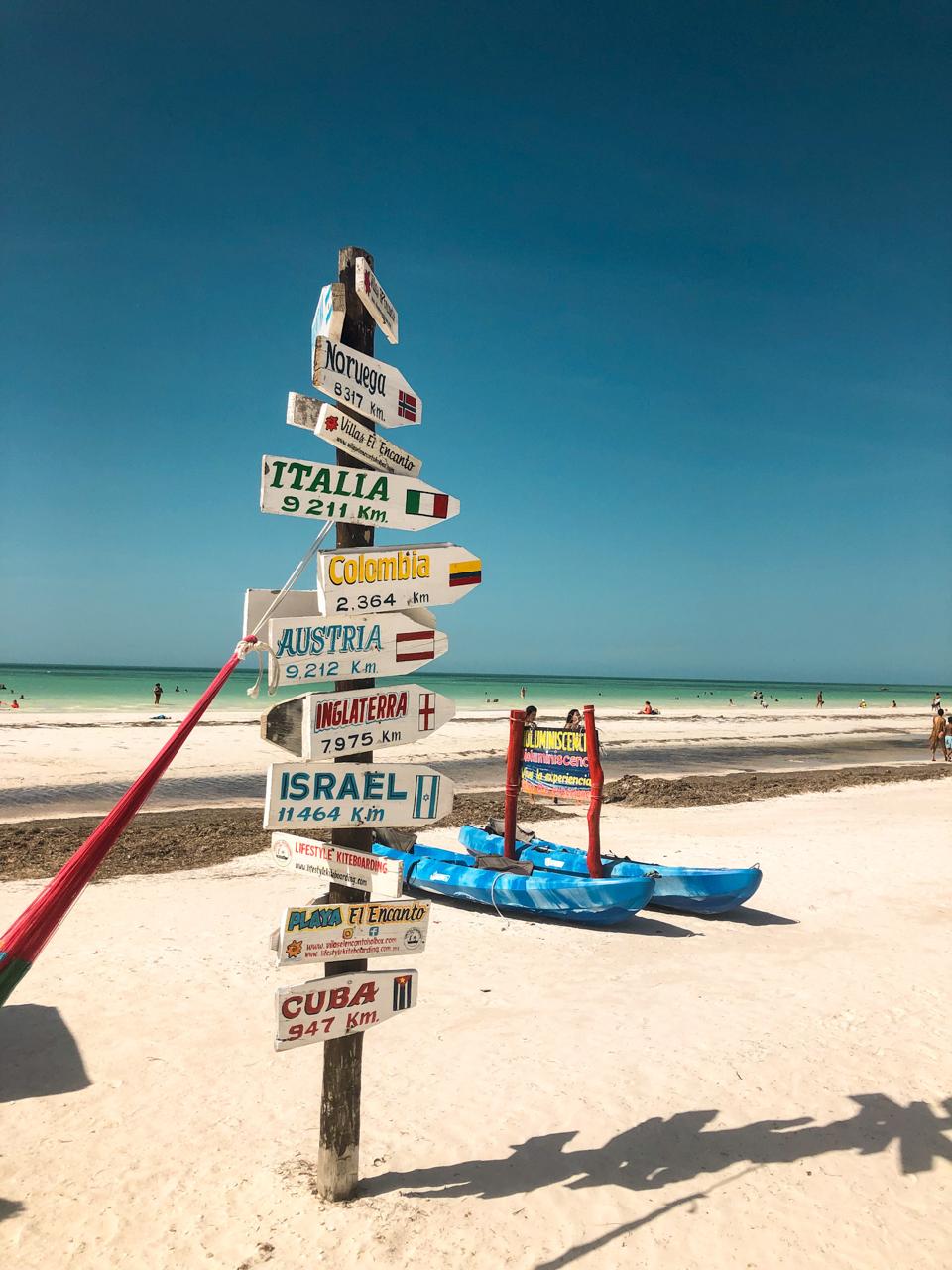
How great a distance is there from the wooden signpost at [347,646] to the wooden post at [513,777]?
6.24 metres

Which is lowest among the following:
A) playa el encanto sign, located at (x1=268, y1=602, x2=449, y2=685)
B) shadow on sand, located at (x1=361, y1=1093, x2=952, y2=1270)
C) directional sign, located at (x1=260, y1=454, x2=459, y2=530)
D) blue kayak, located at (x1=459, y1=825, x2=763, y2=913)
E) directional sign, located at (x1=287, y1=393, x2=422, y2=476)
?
shadow on sand, located at (x1=361, y1=1093, x2=952, y2=1270)

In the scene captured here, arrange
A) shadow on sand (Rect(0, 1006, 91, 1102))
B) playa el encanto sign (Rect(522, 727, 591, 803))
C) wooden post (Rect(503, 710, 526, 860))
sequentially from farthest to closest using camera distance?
wooden post (Rect(503, 710, 526, 860)) < playa el encanto sign (Rect(522, 727, 591, 803)) < shadow on sand (Rect(0, 1006, 91, 1102))

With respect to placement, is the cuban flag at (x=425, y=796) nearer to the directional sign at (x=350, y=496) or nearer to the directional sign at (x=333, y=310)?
the directional sign at (x=350, y=496)

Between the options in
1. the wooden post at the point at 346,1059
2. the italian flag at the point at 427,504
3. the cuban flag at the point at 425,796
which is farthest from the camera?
the italian flag at the point at 427,504

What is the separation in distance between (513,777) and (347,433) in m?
7.09

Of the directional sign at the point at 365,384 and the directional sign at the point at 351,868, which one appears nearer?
the directional sign at the point at 365,384

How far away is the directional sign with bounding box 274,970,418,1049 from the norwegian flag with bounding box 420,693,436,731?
1.27 meters

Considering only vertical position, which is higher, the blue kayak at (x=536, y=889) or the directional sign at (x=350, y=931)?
the directional sign at (x=350, y=931)

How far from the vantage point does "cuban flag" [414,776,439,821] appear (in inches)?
165

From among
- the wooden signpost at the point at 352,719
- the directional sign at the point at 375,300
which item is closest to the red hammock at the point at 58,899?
the wooden signpost at the point at 352,719

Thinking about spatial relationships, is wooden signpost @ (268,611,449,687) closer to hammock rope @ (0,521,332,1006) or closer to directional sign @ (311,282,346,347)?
hammock rope @ (0,521,332,1006)

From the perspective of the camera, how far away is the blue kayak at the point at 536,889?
877 cm

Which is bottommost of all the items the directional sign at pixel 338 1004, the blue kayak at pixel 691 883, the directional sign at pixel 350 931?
the blue kayak at pixel 691 883

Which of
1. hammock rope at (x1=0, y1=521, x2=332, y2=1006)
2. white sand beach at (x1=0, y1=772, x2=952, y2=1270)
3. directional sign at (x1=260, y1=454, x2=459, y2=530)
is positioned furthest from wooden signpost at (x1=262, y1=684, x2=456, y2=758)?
white sand beach at (x1=0, y1=772, x2=952, y2=1270)
